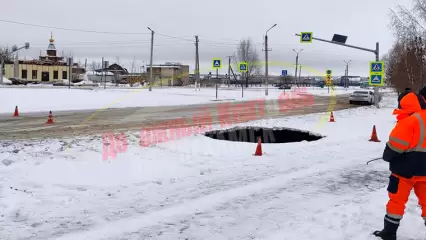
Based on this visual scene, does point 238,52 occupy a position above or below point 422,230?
above

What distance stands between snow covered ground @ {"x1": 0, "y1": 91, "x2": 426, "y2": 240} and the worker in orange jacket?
708 mm

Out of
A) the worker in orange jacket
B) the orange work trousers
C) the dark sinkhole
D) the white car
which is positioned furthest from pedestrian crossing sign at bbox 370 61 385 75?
the orange work trousers

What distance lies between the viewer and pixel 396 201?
4.14 meters

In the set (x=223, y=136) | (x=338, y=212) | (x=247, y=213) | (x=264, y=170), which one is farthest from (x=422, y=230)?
(x=223, y=136)

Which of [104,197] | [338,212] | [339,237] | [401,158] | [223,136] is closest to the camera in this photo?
[401,158]

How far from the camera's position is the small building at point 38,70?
7944 centimetres

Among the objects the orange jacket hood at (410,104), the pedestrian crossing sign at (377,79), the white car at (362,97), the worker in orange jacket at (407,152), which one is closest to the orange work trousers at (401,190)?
the worker in orange jacket at (407,152)

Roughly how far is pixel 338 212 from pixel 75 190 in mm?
4250

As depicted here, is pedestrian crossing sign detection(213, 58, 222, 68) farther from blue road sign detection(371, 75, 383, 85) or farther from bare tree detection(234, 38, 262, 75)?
bare tree detection(234, 38, 262, 75)

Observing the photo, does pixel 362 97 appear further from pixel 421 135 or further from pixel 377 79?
pixel 421 135

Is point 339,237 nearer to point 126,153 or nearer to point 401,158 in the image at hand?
point 401,158

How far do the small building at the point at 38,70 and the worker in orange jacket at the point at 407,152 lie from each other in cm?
8499

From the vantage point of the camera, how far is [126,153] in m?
8.90

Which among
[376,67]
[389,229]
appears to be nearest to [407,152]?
[389,229]
